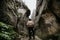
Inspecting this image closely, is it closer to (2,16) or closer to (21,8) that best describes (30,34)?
(21,8)

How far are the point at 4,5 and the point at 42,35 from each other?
363 centimetres

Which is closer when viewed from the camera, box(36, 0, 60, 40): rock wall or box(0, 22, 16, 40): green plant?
box(0, 22, 16, 40): green plant

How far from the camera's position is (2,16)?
10.9 meters

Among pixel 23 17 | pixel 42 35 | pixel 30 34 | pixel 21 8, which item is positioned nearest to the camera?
pixel 42 35

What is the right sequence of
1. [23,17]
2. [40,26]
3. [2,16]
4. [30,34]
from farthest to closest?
[23,17] → [30,34] → [40,26] → [2,16]

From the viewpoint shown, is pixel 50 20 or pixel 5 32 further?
pixel 50 20

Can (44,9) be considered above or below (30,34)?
above

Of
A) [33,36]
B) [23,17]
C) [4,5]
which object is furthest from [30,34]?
[4,5]

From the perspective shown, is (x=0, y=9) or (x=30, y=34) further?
(x=30, y=34)

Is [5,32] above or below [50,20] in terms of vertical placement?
below

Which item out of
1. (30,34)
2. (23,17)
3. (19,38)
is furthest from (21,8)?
(19,38)

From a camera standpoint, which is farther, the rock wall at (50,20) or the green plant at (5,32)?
the rock wall at (50,20)

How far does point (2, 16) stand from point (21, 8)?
6081mm

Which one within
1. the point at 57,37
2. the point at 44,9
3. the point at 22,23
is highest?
the point at 44,9
